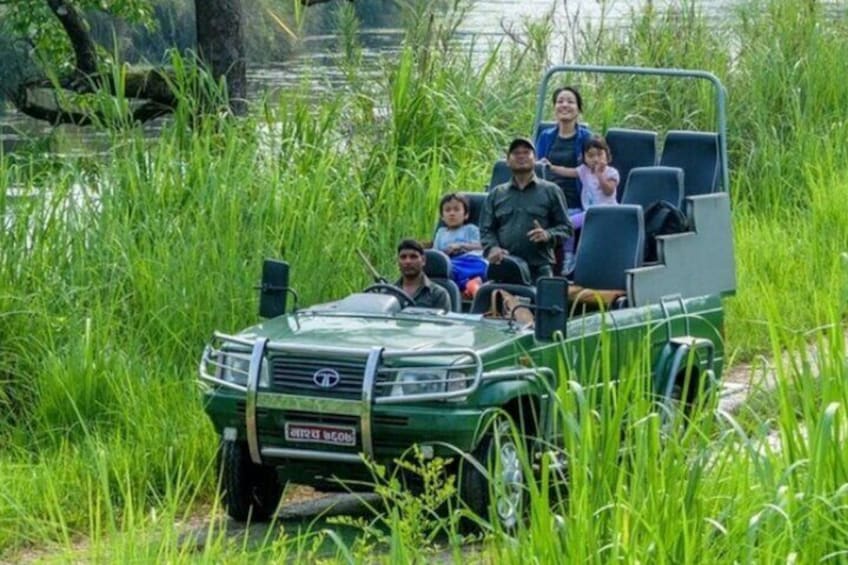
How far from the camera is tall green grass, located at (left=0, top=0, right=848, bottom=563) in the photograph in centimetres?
556

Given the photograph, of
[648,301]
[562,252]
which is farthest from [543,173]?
[648,301]

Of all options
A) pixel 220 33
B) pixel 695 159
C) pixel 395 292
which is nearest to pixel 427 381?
pixel 395 292

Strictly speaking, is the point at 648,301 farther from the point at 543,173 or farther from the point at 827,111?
the point at 827,111

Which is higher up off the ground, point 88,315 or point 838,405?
point 838,405

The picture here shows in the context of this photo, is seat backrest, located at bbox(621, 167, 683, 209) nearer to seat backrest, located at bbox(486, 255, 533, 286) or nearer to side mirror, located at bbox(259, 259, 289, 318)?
seat backrest, located at bbox(486, 255, 533, 286)

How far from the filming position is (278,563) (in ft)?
20.4

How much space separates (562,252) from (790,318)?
289 cm

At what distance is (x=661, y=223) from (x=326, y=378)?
2.86 meters

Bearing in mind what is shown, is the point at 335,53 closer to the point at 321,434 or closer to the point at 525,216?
the point at 525,216

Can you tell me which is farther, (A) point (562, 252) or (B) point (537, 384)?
(A) point (562, 252)

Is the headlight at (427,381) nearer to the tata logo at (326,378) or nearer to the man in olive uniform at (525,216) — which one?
the tata logo at (326,378)

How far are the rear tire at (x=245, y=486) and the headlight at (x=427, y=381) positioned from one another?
80 cm

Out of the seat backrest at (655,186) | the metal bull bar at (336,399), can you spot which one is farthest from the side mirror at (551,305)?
the seat backrest at (655,186)

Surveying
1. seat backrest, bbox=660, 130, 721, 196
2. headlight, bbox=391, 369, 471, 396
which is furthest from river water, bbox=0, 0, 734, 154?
headlight, bbox=391, 369, 471, 396
